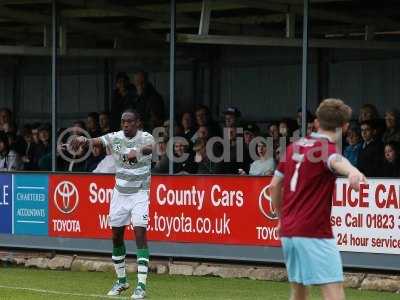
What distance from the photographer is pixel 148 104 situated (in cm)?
2033

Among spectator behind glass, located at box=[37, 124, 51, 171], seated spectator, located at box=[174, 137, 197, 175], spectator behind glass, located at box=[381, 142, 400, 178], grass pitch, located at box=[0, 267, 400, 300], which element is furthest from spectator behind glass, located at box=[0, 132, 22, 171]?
spectator behind glass, located at box=[381, 142, 400, 178]

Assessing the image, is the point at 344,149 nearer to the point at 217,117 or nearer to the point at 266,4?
the point at 266,4

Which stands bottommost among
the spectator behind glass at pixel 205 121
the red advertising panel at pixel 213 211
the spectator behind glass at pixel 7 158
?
the red advertising panel at pixel 213 211

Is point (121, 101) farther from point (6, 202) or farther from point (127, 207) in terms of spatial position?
point (127, 207)

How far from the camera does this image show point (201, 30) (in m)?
17.8

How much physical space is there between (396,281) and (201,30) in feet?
15.5

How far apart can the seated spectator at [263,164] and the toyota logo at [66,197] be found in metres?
2.91

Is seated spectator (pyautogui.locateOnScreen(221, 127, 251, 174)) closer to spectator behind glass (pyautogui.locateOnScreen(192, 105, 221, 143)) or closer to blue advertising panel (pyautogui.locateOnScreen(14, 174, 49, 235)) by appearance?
spectator behind glass (pyautogui.locateOnScreen(192, 105, 221, 143))

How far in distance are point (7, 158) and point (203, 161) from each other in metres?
4.63

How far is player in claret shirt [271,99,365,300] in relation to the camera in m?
8.88

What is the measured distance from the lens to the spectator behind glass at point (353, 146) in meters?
16.5

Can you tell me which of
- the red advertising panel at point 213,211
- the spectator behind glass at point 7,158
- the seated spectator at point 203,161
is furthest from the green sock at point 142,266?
the spectator behind glass at point 7,158

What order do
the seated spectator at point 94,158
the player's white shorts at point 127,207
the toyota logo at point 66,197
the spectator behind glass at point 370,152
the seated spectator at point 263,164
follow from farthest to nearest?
the seated spectator at point 94,158 → the toyota logo at point 66,197 → the seated spectator at point 263,164 → the spectator behind glass at point 370,152 → the player's white shorts at point 127,207

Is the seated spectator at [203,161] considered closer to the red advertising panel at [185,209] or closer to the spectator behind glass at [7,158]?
the red advertising panel at [185,209]
